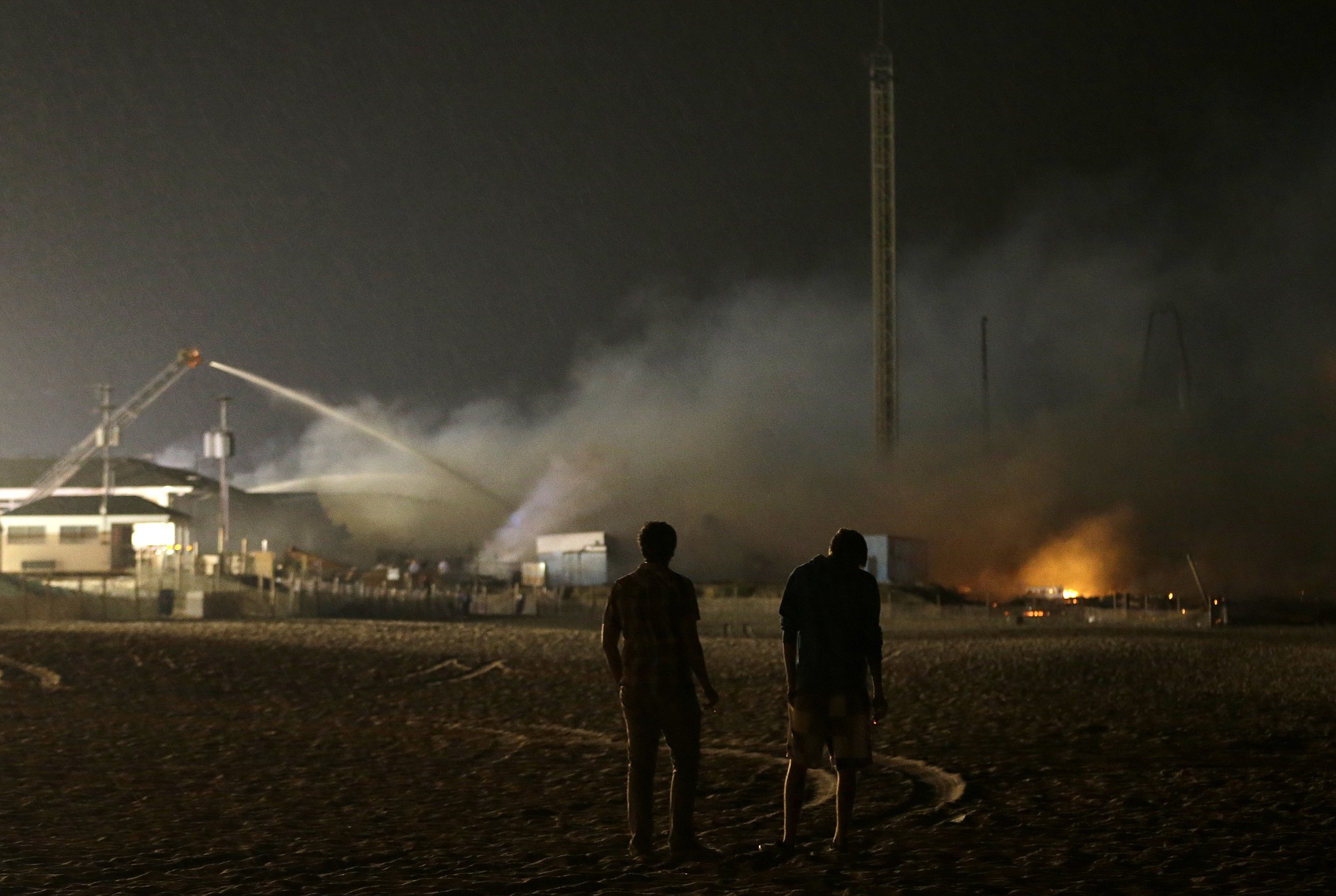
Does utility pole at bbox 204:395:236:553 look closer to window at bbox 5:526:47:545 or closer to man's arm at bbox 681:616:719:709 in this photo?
window at bbox 5:526:47:545

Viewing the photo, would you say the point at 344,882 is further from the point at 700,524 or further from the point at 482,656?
the point at 700,524

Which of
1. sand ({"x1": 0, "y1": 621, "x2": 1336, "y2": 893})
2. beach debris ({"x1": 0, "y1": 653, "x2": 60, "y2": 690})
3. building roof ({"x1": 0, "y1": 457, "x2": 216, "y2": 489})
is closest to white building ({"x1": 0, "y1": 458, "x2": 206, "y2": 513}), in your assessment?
building roof ({"x1": 0, "y1": 457, "x2": 216, "y2": 489})

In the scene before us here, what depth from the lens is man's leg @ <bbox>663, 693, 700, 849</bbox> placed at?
27.1 ft

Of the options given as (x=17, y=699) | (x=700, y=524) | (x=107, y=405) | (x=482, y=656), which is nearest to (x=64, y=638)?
(x=482, y=656)

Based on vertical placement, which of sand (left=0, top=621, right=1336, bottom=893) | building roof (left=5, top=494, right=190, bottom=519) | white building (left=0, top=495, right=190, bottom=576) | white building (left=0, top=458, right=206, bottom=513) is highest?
white building (left=0, top=458, right=206, bottom=513)

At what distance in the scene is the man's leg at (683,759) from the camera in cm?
827

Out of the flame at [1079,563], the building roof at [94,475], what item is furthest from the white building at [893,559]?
the building roof at [94,475]

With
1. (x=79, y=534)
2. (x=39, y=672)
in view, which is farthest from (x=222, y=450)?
(x=39, y=672)

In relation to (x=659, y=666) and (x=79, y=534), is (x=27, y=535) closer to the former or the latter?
(x=79, y=534)

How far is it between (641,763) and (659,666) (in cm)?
60

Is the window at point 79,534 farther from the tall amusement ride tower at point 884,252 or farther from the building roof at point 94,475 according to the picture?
the tall amusement ride tower at point 884,252

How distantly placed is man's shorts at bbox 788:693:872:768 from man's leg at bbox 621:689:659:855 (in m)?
0.81

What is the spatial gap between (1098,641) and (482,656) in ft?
52.9

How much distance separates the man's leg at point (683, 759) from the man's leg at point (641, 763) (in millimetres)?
102
